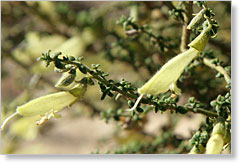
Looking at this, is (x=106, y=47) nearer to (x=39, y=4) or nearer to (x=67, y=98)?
(x=39, y=4)

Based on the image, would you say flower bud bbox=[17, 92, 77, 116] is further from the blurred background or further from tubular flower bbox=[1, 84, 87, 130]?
the blurred background

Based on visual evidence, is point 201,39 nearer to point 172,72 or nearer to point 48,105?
point 172,72

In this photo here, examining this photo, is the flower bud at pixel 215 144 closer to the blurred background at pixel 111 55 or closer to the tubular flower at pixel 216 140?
the tubular flower at pixel 216 140

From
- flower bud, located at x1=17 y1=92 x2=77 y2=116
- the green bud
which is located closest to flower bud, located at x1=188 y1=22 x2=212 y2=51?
the green bud

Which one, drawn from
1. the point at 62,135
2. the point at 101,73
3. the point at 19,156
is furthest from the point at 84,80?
the point at 62,135

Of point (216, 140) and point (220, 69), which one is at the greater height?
point (220, 69)

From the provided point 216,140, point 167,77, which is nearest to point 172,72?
point 167,77

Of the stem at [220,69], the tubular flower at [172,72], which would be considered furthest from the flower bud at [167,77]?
the stem at [220,69]

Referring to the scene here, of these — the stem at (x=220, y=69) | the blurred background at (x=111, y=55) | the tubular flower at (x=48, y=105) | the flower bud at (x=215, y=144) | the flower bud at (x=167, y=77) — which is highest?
the blurred background at (x=111, y=55)
